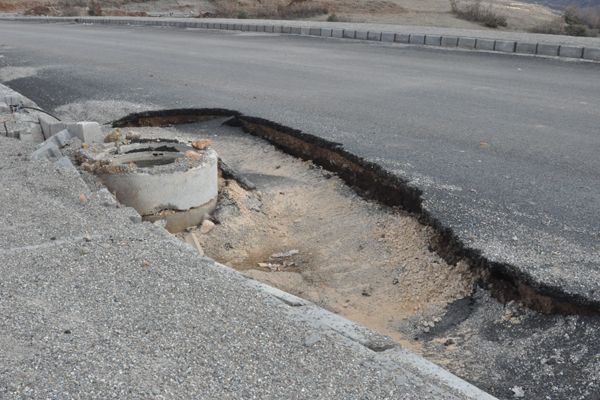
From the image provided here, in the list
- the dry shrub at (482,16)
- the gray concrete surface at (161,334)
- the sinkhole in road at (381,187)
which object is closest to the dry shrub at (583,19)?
the dry shrub at (482,16)

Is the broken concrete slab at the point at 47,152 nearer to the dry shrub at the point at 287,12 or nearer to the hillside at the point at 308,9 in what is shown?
the hillside at the point at 308,9

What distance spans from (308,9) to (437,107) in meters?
18.2

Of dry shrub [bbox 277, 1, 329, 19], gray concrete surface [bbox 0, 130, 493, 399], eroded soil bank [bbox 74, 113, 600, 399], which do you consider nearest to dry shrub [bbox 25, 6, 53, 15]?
dry shrub [bbox 277, 1, 329, 19]

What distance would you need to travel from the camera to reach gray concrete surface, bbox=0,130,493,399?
223 cm

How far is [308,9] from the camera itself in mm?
24297

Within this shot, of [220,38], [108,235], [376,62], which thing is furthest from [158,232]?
[220,38]

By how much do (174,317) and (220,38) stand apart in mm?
14708

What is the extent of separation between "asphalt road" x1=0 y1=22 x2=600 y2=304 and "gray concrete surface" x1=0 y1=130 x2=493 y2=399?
144 cm

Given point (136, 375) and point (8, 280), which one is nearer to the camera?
point (136, 375)

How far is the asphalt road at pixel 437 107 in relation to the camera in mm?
4039

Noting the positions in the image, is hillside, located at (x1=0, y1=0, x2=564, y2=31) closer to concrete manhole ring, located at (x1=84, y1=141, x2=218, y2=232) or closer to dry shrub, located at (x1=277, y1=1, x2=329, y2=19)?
dry shrub, located at (x1=277, y1=1, x2=329, y2=19)

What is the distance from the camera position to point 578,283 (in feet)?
10.7

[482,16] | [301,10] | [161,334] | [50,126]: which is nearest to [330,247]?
[161,334]

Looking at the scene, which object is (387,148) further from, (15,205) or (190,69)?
(190,69)
